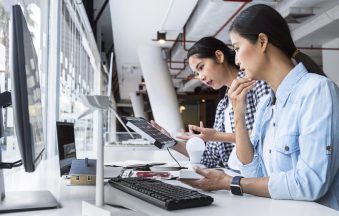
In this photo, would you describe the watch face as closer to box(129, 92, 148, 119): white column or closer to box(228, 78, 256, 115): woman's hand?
box(228, 78, 256, 115): woman's hand

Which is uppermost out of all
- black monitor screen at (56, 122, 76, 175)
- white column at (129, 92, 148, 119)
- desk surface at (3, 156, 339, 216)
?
white column at (129, 92, 148, 119)

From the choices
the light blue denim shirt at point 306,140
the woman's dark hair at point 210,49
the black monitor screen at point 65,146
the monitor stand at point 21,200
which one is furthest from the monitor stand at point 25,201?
the woman's dark hair at point 210,49

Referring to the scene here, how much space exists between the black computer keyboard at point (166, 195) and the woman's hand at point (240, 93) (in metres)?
0.46

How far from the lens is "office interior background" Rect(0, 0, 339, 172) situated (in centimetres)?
301

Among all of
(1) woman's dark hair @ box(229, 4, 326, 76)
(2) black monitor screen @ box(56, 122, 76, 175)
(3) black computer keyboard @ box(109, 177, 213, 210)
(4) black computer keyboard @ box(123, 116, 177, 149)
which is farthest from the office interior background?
(1) woman's dark hair @ box(229, 4, 326, 76)

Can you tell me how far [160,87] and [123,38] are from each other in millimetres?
1278

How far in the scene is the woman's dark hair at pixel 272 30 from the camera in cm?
126

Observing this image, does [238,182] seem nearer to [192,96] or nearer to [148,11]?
[148,11]

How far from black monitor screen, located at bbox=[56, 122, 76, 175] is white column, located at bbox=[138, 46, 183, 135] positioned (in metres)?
5.86

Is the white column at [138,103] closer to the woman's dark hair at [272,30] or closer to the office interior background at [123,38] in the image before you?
the office interior background at [123,38]

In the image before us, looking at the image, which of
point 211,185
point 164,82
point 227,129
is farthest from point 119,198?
point 164,82

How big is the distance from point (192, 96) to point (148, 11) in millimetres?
11493

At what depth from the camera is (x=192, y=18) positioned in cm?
591

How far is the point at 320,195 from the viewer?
107 centimetres
